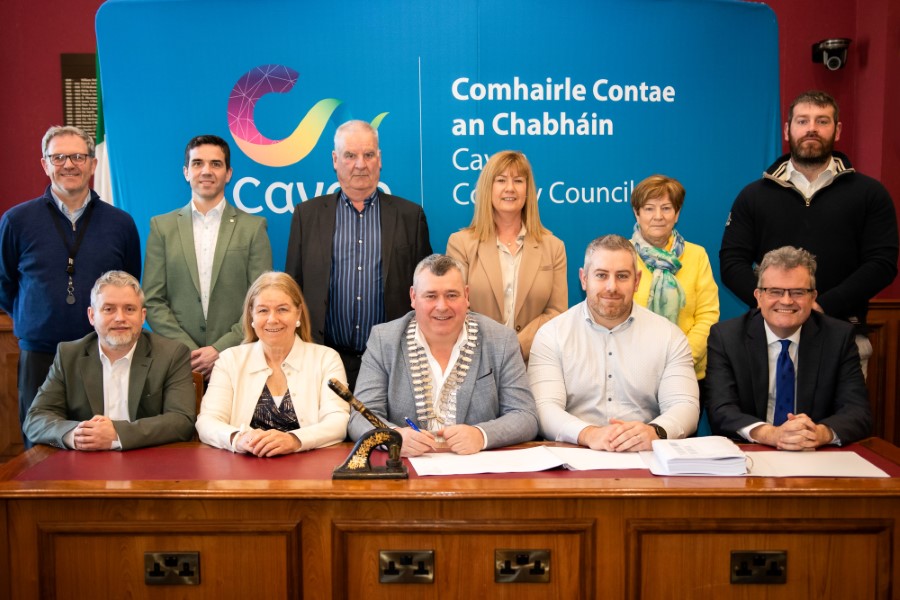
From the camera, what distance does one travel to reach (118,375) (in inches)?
114

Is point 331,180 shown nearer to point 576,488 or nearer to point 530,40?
point 530,40

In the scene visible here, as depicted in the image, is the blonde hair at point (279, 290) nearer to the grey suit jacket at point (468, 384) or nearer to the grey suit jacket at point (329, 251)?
the grey suit jacket at point (468, 384)

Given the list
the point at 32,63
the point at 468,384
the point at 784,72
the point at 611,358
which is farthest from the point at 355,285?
the point at 784,72

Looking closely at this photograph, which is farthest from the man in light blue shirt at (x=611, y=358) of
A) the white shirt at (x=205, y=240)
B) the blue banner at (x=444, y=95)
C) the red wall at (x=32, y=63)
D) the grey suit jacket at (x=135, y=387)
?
the red wall at (x=32, y=63)

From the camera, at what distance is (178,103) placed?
446cm

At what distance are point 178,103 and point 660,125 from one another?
8.28 ft

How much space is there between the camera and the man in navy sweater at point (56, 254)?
11.3ft

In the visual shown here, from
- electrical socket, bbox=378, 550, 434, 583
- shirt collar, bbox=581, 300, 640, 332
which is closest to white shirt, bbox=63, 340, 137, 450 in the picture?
electrical socket, bbox=378, 550, 434, 583

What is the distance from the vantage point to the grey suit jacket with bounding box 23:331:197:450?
9.26 ft

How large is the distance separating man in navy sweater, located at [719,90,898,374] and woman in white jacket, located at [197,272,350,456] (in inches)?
67.7

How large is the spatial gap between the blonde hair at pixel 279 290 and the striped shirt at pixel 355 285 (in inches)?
18.5

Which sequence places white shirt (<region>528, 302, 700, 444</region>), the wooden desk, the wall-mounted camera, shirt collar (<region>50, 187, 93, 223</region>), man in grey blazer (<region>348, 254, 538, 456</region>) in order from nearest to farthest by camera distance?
1. the wooden desk
2. man in grey blazer (<region>348, 254, 538, 456</region>)
3. white shirt (<region>528, 302, 700, 444</region>)
4. shirt collar (<region>50, 187, 93, 223</region>)
5. the wall-mounted camera

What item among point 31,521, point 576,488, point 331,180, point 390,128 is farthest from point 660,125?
point 31,521

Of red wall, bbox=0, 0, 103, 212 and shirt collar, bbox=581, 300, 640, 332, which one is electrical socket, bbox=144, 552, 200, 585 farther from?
red wall, bbox=0, 0, 103, 212
